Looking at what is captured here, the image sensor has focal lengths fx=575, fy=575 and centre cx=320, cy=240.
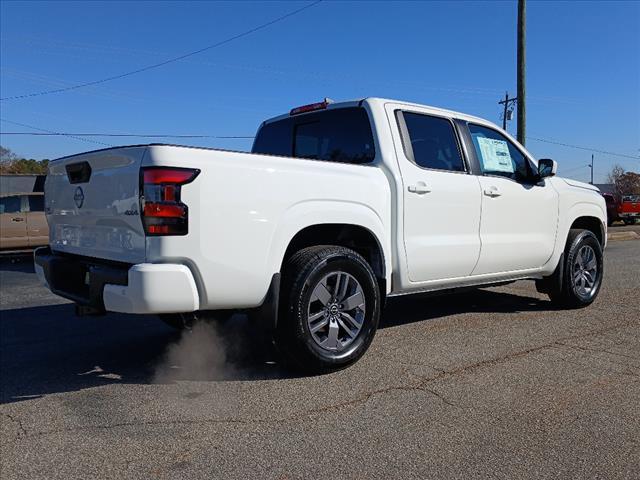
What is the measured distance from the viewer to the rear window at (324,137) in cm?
495

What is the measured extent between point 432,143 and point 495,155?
0.93m

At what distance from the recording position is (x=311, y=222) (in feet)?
13.4

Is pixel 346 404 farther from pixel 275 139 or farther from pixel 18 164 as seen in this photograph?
pixel 18 164

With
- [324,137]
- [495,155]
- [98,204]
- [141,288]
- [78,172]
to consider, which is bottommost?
[141,288]

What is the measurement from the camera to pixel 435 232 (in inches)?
195

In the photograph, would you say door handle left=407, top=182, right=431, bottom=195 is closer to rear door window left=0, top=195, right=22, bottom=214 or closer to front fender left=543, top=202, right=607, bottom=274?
front fender left=543, top=202, right=607, bottom=274

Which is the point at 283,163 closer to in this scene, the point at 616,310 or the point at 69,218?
the point at 69,218

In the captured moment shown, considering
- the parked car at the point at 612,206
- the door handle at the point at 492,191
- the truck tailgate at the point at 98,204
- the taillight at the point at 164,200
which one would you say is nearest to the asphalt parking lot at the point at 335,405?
the truck tailgate at the point at 98,204

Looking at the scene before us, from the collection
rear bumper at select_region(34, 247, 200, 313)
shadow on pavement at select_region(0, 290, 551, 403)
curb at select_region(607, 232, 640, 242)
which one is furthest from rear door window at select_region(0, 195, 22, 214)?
curb at select_region(607, 232, 640, 242)

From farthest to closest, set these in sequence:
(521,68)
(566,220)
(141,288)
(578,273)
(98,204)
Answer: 1. (521,68)
2. (578,273)
3. (566,220)
4. (98,204)
5. (141,288)

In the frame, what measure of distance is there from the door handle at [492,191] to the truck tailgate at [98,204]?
327cm

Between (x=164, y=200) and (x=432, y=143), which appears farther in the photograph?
(x=432, y=143)

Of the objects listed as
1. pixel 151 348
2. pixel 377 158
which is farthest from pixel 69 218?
pixel 377 158

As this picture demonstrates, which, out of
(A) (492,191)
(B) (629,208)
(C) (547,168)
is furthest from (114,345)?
(B) (629,208)
